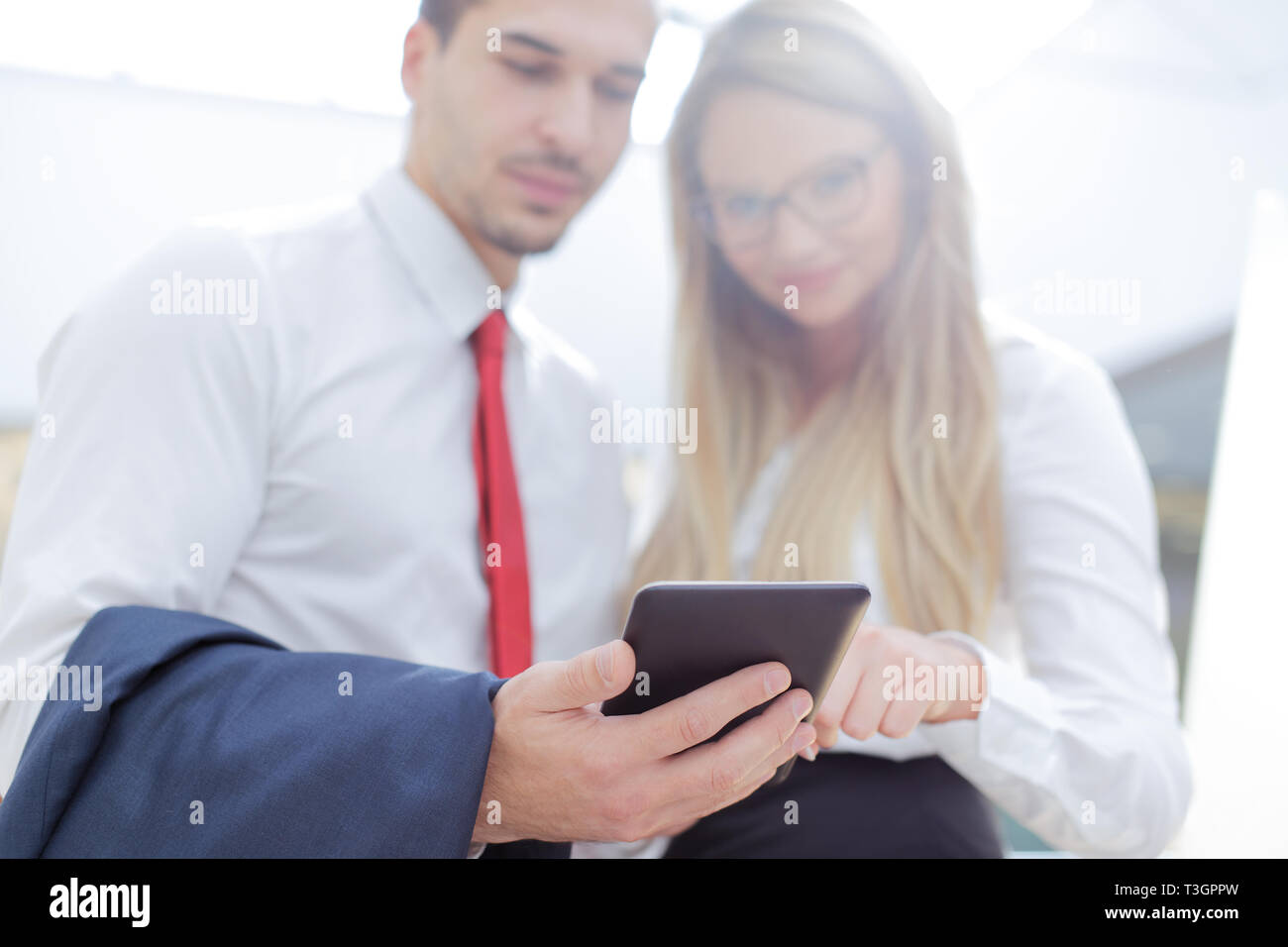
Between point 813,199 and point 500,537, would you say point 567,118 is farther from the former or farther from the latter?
point 500,537

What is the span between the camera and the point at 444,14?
119cm

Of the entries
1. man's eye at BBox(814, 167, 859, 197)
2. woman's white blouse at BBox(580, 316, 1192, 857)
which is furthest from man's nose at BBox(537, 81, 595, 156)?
woman's white blouse at BBox(580, 316, 1192, 857)

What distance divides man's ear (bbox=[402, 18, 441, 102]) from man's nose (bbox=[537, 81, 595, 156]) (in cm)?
19

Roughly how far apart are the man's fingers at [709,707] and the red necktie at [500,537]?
1.39 ft

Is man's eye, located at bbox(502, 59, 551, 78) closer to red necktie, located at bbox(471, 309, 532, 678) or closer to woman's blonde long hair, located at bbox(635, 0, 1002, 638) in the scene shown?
woman's blonde long hair, located at bbox(635, 0, 1002, 638)

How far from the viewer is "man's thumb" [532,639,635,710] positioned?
576mm

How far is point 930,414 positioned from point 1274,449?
114cm

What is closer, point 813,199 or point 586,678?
point 586,678

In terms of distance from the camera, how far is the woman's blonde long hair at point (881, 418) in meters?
1.13

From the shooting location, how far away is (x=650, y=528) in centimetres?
138

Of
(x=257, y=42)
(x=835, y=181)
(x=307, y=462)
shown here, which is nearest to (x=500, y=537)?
(x=307, y=462)

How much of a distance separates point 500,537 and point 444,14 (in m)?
0.71
